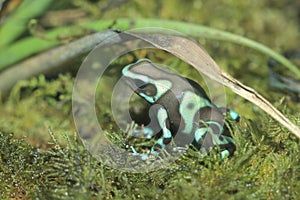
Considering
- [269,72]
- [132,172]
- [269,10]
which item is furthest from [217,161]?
[269,10]

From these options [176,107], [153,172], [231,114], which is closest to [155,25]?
[176,107]

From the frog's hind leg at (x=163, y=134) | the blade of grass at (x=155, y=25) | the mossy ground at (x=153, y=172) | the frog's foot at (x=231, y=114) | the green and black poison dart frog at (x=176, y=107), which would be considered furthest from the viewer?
the blade of grass at (x=155, y=25)

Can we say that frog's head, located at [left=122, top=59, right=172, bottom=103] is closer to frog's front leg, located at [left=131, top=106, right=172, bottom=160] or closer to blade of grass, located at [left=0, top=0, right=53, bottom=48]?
frog's front leg, located at [left=131, top=106, right=172, bottom=160]

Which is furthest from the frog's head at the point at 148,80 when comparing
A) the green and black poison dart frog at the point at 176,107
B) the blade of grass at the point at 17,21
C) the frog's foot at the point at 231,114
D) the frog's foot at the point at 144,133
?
the blade of grass at the point at 17,21

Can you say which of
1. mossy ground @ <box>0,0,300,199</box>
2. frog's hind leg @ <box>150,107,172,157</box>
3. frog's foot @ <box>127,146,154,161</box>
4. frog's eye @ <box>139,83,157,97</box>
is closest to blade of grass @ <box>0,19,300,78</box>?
mossy ground @ <box>0,0,300,199</box>

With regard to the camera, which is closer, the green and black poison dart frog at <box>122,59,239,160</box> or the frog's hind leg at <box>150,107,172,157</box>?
the frog's hind leg at <box>150,107,172,157</box>

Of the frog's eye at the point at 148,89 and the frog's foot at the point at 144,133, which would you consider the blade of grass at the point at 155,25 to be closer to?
the frog's eye at the point at 148,89

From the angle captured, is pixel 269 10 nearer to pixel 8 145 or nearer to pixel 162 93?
pixel 162 93
